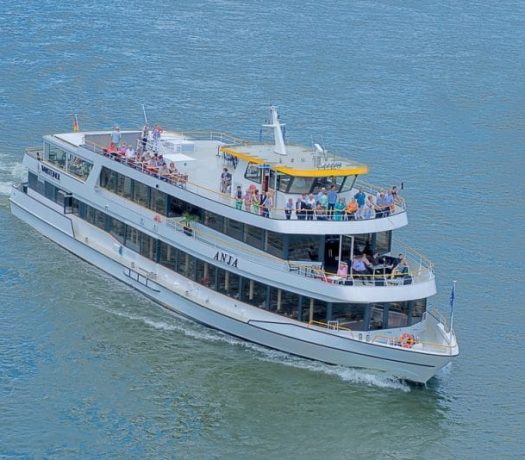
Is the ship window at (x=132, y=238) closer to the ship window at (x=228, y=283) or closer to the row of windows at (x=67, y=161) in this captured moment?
the row of windows at (x=67, y=161)

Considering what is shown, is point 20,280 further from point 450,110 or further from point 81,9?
point 81,9

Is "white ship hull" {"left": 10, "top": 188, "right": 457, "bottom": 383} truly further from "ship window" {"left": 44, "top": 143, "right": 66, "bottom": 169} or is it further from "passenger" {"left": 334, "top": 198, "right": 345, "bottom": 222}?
"ship window" {"left": 44, "top": 143, "right": 66, "bottom": 169}

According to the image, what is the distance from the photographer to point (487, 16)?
9056 centimetres

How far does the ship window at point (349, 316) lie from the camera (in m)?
39.9

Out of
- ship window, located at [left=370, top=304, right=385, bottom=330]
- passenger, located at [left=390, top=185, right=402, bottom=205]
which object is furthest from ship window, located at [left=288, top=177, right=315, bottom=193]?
ship window, located at [left=370, top=304, right=385, bottom=330]

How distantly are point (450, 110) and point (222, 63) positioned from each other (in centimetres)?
1383

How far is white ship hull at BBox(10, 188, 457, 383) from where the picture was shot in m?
39.2

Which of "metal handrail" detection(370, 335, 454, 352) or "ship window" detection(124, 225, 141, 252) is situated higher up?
"ship window" detection(124, 225, 141, 252)

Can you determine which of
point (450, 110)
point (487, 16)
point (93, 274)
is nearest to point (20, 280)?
point (93, 274)

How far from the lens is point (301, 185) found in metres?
41.7

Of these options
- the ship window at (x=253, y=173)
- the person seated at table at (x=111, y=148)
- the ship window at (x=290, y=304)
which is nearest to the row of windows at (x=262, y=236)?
the ship window at (x=290, y=304)

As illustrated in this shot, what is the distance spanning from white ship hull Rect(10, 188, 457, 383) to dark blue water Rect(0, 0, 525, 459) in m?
0.44

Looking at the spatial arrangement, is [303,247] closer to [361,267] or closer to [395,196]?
[361,267]

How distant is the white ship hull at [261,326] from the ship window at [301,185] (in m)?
4.06
